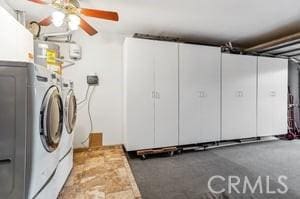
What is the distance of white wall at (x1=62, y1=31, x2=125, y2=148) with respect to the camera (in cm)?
356

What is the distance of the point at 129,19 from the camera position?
10.2 feet

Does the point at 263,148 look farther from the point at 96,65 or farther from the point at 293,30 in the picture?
the point at 96,65

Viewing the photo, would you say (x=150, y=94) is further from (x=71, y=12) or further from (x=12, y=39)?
(x=12, y=39)

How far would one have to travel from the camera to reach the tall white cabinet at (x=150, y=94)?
10.9 feet

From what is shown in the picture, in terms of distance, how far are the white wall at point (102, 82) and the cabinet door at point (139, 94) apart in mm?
500

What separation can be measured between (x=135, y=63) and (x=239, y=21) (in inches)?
77.9

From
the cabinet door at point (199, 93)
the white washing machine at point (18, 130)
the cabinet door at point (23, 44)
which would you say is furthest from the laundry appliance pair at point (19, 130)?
the cabinet door at point (199, 93)

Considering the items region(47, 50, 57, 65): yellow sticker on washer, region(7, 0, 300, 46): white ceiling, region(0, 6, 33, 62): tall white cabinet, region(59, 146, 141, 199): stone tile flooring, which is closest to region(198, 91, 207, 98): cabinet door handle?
region(7, 0, 300, 46): white ceiling

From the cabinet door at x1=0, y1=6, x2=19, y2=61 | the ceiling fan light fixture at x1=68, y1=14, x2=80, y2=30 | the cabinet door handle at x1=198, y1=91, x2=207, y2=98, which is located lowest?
the cabinet door handle at x1=198, y1=91, x2=207, y2=98

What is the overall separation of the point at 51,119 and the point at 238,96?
4056 mm

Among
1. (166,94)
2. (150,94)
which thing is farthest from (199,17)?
(150,94)

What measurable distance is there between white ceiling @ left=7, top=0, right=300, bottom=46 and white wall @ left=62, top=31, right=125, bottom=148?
1.09 feet

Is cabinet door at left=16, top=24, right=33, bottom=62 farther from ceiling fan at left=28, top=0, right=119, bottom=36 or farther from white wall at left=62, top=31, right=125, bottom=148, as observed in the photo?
white wall at left=62, top=31, right=125, bottom=148

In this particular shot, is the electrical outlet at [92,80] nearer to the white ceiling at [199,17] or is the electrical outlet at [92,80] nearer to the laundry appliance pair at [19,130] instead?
the white ceiling at [199,17]
